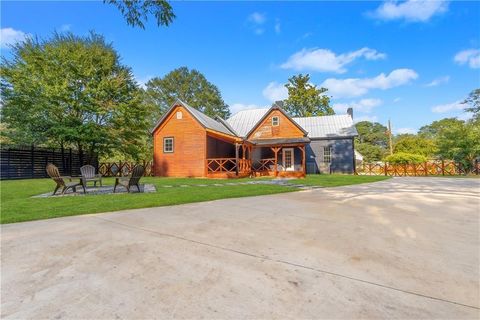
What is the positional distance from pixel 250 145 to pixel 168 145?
6.59 meters

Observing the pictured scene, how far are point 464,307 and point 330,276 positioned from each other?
1.00m

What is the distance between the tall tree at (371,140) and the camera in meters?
42.4

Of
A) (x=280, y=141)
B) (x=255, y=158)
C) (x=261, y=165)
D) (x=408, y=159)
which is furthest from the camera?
(x=408, y=159)

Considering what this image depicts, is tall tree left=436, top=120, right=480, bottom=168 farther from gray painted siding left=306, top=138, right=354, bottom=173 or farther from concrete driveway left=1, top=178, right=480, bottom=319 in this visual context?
concrete driveway left=1, top=178, right=480, bottom=319

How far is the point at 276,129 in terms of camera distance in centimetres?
2175

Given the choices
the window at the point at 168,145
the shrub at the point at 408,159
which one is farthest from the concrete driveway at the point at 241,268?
the shrub at the point at 408,159

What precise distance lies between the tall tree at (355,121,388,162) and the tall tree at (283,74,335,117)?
12456mm

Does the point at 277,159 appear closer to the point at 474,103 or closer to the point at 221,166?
the point at 221,166

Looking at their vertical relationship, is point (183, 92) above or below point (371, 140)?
above

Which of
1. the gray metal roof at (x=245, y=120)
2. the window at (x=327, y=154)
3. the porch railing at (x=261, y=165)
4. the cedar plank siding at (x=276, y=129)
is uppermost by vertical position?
the gray metal roof at (x=245, y=120)

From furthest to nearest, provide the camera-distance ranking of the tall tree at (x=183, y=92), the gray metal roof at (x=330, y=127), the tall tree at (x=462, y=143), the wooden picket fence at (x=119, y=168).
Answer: the tall tree at (x=183, y=92), the gray metal roof at (x=330, y=127), the wooden picket fence at (x=119, y=168), the tall tree at (x=462, y=143)

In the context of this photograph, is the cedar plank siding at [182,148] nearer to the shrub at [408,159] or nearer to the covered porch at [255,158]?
the covered porch at [255,158]

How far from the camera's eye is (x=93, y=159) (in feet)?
68.5

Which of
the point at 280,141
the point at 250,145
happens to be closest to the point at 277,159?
the point at 280,141
